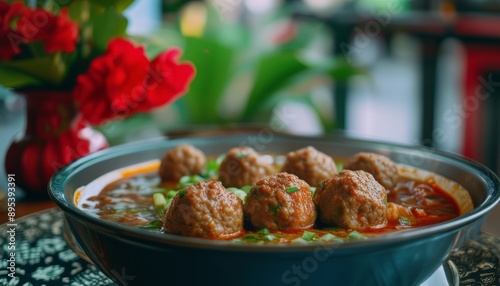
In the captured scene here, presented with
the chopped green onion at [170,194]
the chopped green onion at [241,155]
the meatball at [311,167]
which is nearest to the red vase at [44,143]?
the chopped green onion at [170,194]

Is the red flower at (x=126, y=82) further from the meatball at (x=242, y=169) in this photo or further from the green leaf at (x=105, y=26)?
the meatball at (x=242, y=169)

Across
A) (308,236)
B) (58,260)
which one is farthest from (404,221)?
(58,260)

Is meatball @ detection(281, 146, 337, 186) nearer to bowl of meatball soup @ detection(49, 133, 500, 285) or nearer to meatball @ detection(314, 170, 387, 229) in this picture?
bowl of meatball soup @ detection(49, 133, 500, 285)

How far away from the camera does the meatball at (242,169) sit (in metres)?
1.73

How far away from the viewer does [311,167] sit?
1.68m

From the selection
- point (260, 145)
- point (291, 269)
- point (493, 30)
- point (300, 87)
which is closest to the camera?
point (291, 269)

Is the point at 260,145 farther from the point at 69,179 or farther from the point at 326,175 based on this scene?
the point at 69,179

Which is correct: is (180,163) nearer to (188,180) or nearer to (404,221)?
(188,180)

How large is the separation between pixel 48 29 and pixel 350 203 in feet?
3.71

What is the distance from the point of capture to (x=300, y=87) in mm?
3738

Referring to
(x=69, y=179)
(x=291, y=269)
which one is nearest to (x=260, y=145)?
(x=69, y=179)

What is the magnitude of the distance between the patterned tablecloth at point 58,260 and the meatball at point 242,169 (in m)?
0.41

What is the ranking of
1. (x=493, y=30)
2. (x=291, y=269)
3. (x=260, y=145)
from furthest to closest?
1. (x=493, y=30)
2. (x=260, y=145)
3. (x=291, y=269)

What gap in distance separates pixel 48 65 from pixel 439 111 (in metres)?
3.77
